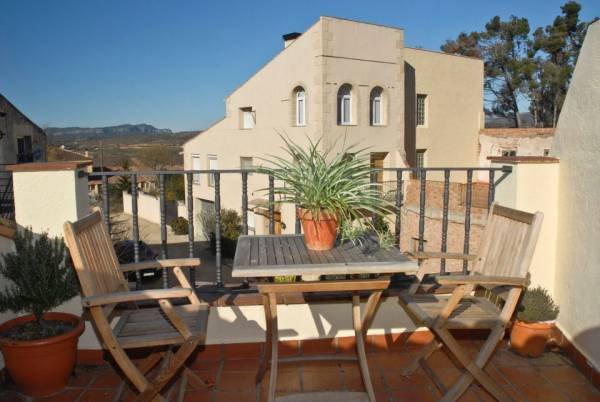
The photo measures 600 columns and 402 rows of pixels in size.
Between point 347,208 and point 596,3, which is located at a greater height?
point 596,3

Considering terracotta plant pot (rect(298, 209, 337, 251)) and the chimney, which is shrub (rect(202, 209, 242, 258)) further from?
terracotta plant pot (rect(298, 209, 337, 251))

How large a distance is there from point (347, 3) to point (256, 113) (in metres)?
5.80

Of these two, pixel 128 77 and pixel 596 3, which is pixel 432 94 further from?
pixel 128 77

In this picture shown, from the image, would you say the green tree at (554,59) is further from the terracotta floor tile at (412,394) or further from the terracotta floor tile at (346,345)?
the terracotta floor tile at (412,394)

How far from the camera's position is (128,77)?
33.4 m

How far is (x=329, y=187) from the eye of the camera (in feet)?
7.86

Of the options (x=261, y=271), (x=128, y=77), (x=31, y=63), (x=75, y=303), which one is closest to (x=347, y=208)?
(x=261, y=271)

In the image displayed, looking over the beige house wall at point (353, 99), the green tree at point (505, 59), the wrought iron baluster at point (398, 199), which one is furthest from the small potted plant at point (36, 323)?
the green tree at point (505, 59)

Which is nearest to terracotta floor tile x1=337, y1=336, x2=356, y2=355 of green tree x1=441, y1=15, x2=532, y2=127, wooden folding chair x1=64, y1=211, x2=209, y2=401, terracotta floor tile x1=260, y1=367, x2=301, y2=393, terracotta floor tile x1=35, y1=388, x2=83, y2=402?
terracotta floor tile x1=260, y1=367, x2=301, y2=393

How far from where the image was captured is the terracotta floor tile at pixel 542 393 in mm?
2564

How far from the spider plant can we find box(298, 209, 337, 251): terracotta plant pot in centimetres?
2

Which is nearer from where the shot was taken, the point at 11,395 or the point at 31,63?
the point at 11,395

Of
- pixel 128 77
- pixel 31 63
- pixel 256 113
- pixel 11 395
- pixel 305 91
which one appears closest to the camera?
pixel 11 395

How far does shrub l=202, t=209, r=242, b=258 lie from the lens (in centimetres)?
1836
